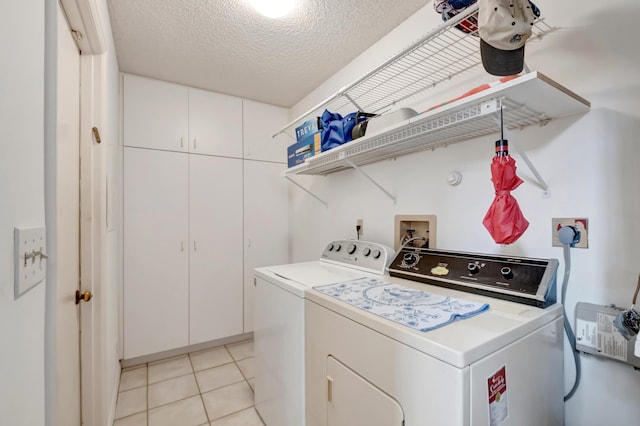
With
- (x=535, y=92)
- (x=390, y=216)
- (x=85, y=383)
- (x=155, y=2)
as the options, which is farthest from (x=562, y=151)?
(x=85, y=383)

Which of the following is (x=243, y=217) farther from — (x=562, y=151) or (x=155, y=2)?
(x=562, y=151)

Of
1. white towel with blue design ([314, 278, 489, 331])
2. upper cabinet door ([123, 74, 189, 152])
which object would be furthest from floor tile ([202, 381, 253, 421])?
upper cabinet door ([123, 74, 189, 152])

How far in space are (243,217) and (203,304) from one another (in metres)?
0.93

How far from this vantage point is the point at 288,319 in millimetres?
1430

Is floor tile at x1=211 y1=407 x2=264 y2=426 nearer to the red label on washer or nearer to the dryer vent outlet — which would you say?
the dryer vent outlet

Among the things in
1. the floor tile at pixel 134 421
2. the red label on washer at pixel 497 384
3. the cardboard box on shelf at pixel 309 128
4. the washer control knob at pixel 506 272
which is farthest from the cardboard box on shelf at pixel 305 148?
the floor tile at pixel 134 421

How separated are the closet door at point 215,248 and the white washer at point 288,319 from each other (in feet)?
3.67

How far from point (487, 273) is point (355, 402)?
75cm

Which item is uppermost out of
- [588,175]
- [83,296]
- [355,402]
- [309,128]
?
[309,128]

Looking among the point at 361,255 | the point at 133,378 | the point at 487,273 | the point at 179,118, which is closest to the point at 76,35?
the point at 179,118

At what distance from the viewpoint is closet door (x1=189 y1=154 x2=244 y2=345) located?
2.73 metres

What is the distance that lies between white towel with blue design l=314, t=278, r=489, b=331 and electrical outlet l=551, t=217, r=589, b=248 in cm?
45

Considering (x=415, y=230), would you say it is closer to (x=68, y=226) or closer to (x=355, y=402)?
(x=355, y=402)

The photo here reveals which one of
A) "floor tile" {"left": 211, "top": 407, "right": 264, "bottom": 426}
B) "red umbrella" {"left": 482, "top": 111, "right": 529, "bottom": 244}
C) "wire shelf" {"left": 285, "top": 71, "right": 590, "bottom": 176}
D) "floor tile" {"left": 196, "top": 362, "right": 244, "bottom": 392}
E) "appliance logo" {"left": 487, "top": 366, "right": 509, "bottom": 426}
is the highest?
"wire shelf" {"left": 285, "top": 71, "right": 590, "bottom": 176}
